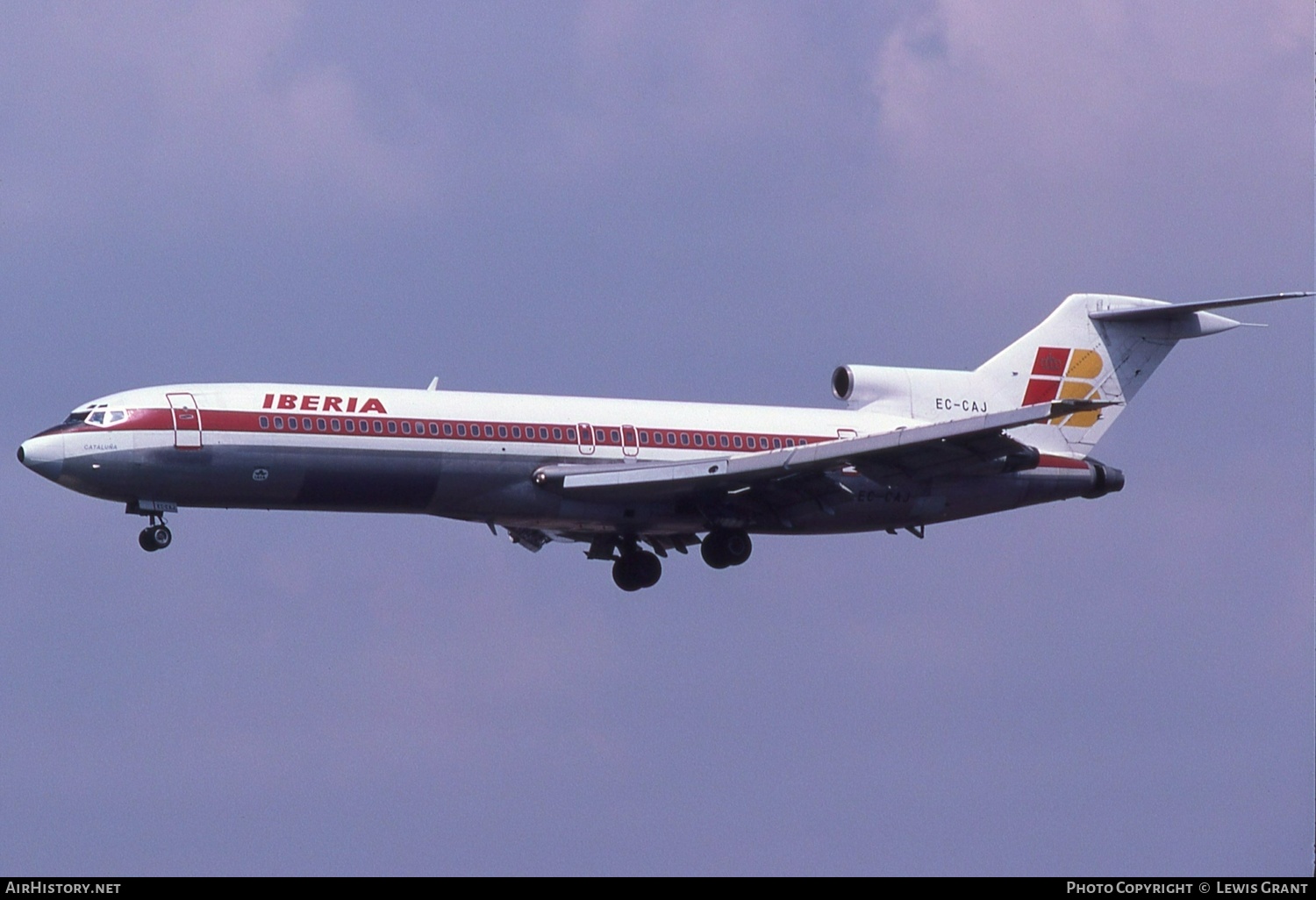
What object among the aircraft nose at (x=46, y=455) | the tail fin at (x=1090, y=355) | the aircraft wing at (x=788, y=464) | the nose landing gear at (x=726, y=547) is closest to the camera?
the aircraft nose at (x=46, y=455)

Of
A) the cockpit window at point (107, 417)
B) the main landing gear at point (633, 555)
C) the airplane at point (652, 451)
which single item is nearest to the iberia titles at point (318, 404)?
the airplane at point (652, 451)

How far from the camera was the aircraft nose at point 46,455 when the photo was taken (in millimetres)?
49438

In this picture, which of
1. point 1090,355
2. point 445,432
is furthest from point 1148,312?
point 445,432

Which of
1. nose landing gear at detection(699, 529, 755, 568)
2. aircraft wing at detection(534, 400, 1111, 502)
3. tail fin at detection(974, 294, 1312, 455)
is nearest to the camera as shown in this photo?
aircraft wing at detection(534, 400, 1111, 502)

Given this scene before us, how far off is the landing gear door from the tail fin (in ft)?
68.5

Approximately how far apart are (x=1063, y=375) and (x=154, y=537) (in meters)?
24.1

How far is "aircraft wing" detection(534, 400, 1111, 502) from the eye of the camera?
51.9 m

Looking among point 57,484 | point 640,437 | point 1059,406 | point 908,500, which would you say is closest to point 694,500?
point 640,437

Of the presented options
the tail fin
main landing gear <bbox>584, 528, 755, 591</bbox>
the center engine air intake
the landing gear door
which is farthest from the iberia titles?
the tail fin

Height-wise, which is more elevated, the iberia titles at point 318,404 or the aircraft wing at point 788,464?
the iberia titles at point 318,404

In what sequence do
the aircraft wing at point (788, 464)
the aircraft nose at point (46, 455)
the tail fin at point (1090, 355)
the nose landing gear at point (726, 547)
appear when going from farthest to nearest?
the tail fin at point (1090, 355) < the nose landing gear at point (726, 547) < the aircraft wing at point (788, 464) < the aircraft nose at point (46, 455)

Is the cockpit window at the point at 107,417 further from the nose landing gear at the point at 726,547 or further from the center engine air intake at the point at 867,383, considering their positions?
the center engine air intake at the point at 867,383

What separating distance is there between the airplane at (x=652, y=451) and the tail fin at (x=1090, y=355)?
5cm

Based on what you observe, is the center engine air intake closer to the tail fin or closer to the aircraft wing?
the tail fin
